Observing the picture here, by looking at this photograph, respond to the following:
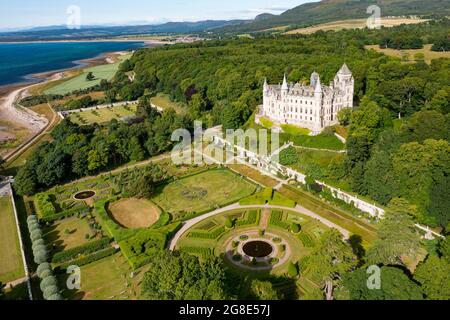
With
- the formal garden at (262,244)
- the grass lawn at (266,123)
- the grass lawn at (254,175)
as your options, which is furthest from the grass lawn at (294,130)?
the formal garden at (262,244)

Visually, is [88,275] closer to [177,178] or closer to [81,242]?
[81,242]

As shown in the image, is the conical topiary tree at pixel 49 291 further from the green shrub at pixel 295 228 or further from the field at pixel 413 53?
the field at pixel 413 53

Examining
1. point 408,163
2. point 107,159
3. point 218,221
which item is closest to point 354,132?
point 408,163

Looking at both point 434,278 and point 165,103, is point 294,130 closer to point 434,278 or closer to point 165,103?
point 434,278

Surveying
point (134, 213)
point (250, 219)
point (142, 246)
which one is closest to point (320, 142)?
point (250, 219)

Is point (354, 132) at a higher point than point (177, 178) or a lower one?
higher

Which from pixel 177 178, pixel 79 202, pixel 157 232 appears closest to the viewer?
pixel 157 232
